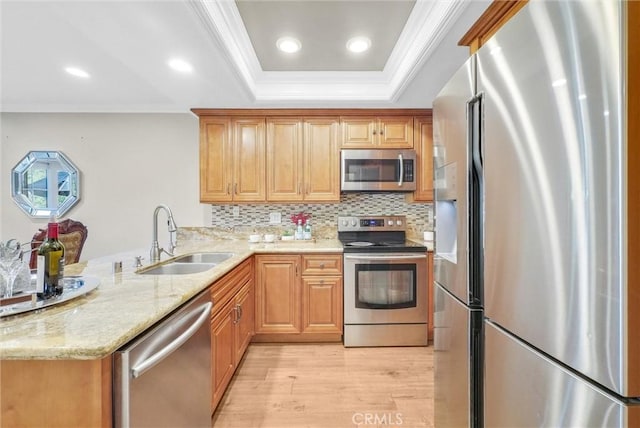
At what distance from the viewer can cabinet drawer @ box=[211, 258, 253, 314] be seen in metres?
1.72

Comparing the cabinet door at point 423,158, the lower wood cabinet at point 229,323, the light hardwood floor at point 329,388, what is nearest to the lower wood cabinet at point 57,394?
the lower wood cabinet at point 229,323

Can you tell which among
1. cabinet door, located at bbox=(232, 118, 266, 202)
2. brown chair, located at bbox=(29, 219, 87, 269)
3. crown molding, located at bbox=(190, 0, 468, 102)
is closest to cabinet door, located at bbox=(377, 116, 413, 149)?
crown molding, located at bbox=(190, 0, 468, 102)

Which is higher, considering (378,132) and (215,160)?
(378,132)

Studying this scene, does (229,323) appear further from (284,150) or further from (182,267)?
(284,150)

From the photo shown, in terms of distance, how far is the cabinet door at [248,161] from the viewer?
312 centimetres

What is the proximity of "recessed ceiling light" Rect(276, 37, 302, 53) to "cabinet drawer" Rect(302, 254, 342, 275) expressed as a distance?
176 centimetres

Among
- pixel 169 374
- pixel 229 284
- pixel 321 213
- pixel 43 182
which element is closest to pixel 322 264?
pixel 321 213

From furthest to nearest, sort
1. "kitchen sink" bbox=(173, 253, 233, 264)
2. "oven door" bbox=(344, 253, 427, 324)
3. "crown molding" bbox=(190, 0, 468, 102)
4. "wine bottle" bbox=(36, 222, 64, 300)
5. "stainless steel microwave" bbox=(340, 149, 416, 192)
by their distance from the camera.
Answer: "stainless steel microwave" bbox=(340, 149, 416, 192)
"oven door" bbox=(344, 253, 427, 324)
"kitchen sink" bbox=(173, 253, 233, 264)
"crown molding" bbox=(190, 0, 468, 102)
"wine bottle" bbox=(36, 222, 64, 300)

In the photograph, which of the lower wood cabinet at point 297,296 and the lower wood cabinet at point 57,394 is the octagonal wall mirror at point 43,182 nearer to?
the lower wood cabinet at point 297,296

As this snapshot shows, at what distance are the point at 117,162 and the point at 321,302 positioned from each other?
2.85m

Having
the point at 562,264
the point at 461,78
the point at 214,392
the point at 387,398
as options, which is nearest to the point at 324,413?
the point at 387,398

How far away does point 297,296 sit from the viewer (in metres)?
2.77

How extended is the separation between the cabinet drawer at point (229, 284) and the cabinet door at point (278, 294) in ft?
0.60

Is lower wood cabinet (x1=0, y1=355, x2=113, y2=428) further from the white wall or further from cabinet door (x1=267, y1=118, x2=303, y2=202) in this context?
the white wall
